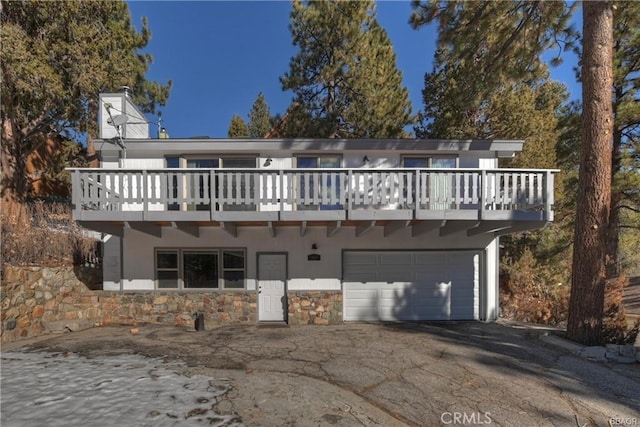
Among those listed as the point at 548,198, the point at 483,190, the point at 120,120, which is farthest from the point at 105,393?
the point at 548,198

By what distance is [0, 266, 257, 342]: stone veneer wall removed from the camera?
736cm

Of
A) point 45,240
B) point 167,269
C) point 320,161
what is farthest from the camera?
point 320,161

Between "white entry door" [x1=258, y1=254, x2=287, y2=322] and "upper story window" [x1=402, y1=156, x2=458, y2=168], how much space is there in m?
4.37

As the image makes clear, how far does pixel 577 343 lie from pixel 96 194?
11043 millimetres

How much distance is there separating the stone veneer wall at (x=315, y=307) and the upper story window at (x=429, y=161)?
13.8 feet

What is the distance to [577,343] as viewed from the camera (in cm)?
643

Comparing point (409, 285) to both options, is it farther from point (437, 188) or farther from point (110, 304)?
point (110, 304)

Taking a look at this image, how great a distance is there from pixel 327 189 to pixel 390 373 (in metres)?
4.03

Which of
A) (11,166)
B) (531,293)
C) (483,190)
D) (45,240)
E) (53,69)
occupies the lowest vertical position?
(531,293)

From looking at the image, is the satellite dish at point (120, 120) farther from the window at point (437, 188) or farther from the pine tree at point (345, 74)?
the pine tree at point (345, 74)

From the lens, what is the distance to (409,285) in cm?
862

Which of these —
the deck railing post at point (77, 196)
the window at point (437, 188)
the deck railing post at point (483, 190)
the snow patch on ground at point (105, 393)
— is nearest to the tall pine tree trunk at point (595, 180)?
the deck railing post at point (483, 190)

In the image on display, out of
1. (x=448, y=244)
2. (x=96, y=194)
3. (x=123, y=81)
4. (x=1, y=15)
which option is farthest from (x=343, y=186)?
(x=1, y=15)

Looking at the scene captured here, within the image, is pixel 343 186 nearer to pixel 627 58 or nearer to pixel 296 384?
pixel 296 384
